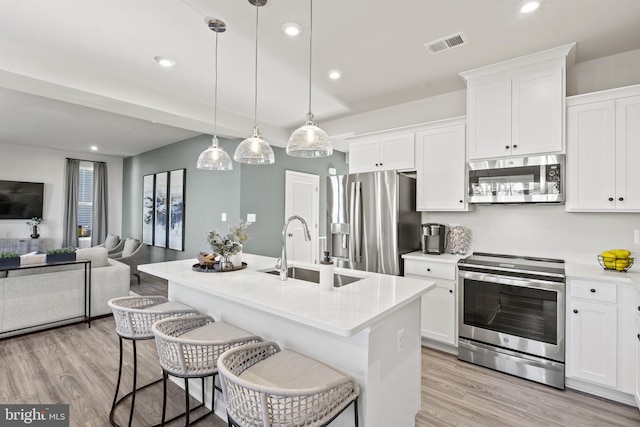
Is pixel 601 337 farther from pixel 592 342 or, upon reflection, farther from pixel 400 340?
pixel 400 340

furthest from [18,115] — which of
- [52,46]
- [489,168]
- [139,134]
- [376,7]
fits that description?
[489,168]

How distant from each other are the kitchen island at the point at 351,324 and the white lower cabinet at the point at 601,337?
1.35 m

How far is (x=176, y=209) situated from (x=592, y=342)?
612cm

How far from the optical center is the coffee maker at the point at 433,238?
336 centimetres

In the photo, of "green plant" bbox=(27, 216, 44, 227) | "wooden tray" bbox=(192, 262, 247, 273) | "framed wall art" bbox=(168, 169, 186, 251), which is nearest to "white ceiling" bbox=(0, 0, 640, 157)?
"wooden tray" bbox=(192, 262, 247, 273)

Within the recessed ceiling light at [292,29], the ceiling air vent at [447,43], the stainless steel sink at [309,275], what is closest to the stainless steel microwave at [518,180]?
the ceiling air vent at [447,43]

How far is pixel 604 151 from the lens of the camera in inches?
99.1

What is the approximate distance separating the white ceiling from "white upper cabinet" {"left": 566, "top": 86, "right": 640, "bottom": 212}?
49cm

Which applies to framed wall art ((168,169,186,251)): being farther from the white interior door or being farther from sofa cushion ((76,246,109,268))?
the white interior door

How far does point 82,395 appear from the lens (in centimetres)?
233

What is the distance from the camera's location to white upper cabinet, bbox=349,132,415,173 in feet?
11.7

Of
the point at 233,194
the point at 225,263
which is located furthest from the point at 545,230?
the point at 233,194

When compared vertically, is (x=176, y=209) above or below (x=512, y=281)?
above

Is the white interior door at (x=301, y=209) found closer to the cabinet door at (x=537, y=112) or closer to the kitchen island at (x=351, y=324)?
the kitchen island at (x=351, y=324)
